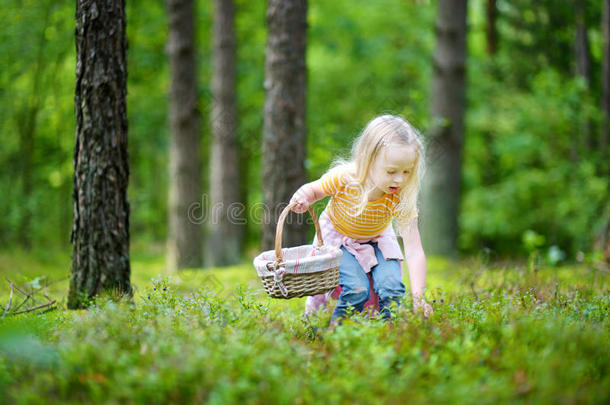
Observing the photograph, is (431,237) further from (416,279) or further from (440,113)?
(416,279)

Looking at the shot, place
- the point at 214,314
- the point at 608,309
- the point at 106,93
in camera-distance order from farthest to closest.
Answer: the point at 106,93, the point at 608,309, the point at 214,314

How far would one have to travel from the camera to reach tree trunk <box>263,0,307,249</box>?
18.5 feet

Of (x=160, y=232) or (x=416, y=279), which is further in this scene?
Result: (x=160, y=232)

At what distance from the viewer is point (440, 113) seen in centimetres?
823

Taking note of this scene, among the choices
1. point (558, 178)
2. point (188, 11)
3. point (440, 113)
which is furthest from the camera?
point (558, 178)

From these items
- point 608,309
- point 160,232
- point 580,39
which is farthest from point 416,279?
point 160,232

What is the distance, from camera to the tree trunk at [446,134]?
8.14 meters

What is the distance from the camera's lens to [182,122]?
884 centimetres

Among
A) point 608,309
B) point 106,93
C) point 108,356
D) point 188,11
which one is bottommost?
point 608,309

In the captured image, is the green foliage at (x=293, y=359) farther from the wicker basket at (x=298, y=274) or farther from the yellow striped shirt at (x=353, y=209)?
the yellow striped shirt at (x=353, y=209)

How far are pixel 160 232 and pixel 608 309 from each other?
2006 cm

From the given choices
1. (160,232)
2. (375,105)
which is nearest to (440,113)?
(375,105)

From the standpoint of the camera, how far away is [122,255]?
161 inches

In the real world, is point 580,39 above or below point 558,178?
above
